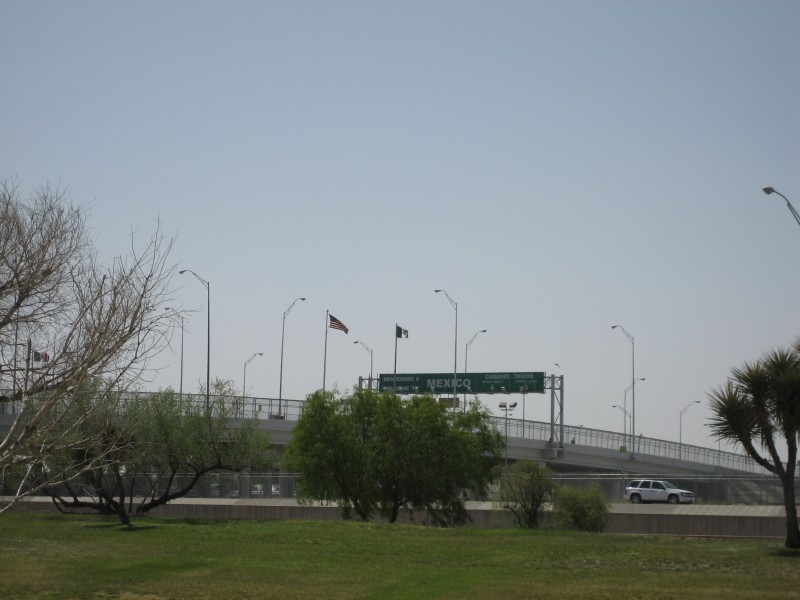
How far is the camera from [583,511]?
38.1 metres

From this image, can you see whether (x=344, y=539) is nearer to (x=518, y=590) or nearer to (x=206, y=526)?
(x=206, y=526)

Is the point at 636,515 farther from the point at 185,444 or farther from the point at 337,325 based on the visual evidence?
the point at 337,325

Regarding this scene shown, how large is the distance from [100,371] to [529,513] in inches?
1148

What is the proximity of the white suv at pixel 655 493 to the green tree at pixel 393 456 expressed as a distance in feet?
42.3

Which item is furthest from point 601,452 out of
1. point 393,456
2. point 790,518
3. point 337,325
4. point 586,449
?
point 790,518

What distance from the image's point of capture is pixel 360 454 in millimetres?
45562

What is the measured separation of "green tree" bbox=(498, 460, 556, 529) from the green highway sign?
163ft

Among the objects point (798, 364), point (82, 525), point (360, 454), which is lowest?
point (82, 525)

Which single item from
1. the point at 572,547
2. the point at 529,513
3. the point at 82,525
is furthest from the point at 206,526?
the point at 572,547

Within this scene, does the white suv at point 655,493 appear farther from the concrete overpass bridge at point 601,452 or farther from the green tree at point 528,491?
the concrete overpass bridge at point 601,452

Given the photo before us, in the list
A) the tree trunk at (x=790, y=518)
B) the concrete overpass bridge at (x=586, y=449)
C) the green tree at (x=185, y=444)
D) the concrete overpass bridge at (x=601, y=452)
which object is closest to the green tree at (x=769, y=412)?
the tree trunk at (x=790, y=518)

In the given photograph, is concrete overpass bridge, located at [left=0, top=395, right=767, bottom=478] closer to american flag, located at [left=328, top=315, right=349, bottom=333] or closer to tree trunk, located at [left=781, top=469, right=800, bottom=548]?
american flag, located at [left=328, top=315, right=349, bottom=333]

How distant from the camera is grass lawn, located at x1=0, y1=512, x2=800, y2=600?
21688mm

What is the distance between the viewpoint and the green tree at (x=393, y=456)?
4488 cm
